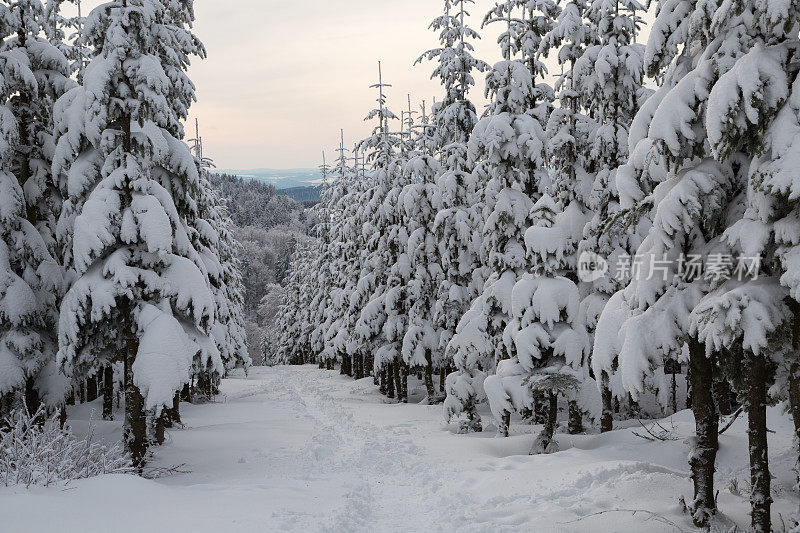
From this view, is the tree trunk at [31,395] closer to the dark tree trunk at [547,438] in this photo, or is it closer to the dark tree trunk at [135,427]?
the dark tree trunk at [135,427]

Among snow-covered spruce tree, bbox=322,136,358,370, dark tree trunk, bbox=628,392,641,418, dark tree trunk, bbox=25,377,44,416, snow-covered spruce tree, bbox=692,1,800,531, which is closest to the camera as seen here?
snow-covered spruce tree, bbox=692,1,800,531

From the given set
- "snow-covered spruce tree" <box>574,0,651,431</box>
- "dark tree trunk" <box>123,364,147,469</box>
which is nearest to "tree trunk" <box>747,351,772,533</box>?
"snow-covered spruce tree" <box>574,0,651,431</box>

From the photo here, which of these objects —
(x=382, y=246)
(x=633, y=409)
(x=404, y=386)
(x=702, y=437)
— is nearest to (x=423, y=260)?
(x=382, y=246)

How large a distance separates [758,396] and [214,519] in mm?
7951

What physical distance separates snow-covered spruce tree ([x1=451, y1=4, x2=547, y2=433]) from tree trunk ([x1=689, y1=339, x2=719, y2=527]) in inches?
325

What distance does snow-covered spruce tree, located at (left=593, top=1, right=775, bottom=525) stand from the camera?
800 cm

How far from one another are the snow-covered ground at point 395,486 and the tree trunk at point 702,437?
411 mm

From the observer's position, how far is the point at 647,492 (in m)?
9.66

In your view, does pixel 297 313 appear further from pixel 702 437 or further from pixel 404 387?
pixel 702 437

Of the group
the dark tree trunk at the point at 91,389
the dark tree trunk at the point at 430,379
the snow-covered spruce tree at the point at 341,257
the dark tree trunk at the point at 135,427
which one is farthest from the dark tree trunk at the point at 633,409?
the dark tree trunk at the point at 91,389

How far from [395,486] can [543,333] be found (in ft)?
18.4

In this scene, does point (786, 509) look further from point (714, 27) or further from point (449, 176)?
point (449, 176)

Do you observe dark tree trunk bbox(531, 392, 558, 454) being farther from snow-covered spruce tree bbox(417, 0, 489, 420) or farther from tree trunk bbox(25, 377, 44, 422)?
tree trunk bbox(25, 377, 44, 422)

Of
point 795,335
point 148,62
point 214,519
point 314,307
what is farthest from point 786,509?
point 314,307
